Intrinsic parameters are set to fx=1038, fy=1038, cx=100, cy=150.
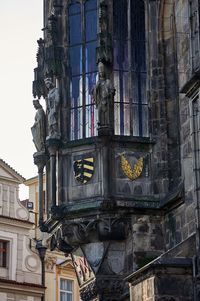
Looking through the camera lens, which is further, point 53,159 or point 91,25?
point 91,25

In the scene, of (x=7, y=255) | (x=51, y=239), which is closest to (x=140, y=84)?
(x=51, y=239)

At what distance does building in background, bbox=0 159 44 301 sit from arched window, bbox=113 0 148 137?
17.8 metres

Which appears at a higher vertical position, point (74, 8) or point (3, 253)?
point (74, 8)

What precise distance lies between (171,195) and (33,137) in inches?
139

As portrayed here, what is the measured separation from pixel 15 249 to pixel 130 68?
18796 mm

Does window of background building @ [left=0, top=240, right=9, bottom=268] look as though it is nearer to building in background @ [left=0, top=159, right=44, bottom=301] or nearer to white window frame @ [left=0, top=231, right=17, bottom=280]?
building in background @ [left=0, top=159, right=44, bottom=301]

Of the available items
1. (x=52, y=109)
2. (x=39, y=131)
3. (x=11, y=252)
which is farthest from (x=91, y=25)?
(x=11, y=252)

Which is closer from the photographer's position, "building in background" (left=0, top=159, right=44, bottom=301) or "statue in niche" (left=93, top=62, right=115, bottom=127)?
"statue in niche" (left=93, top=62, right=115, bottom=127)

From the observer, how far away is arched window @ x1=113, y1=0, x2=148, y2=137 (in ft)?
62.8

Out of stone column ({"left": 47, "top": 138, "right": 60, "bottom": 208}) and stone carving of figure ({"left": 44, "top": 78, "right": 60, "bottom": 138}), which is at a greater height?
stone carving of figure ({"left": 44, "top": 78, "right": 60, "bottom": 138})

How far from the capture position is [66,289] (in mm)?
38594

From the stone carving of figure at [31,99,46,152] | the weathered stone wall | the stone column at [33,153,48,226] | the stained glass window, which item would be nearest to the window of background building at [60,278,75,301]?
the stone column at [33,153,48,226]

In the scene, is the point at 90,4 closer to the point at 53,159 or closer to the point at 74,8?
the point at 74,8

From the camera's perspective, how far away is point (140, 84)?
19.5 metres
